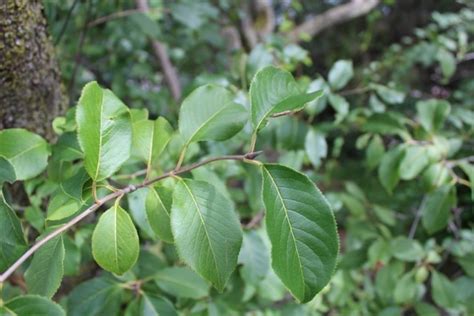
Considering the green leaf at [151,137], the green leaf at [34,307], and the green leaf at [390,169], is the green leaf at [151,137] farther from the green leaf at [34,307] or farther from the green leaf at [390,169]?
the green leaf at [390,169]

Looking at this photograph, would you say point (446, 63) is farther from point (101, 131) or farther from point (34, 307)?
point (34, 307)

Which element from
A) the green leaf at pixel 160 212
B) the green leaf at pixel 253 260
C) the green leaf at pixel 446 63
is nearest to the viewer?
the green leaf at pixel 160 212

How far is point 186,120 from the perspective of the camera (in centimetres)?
53

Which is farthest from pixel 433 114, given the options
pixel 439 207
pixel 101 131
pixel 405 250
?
pixel 101 131

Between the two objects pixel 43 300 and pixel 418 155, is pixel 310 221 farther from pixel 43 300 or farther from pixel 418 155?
pixel 418 155

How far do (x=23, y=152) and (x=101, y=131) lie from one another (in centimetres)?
21

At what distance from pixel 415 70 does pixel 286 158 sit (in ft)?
11.5

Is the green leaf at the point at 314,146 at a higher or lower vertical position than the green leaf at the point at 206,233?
lower

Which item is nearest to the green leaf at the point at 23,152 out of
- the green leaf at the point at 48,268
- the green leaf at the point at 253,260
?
the green leaf at the point at 48,268

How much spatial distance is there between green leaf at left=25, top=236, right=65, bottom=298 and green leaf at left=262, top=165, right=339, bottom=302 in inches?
8.6

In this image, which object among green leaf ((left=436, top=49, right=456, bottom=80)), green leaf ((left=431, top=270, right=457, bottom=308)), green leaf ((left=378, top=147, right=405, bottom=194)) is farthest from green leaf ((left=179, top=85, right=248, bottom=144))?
green leaf ((left=436, top=49, right=456, bottom=80))

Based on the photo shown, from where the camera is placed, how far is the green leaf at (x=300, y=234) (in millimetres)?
427

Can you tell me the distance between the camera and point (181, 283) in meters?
0.75

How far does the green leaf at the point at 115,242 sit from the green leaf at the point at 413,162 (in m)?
0.62
